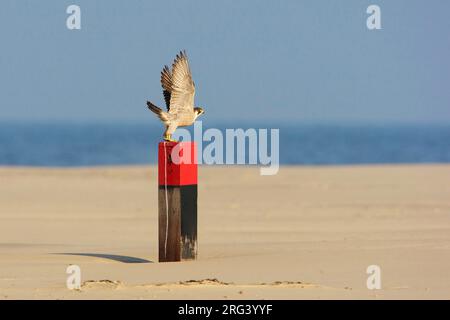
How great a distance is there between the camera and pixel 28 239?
15781 millimetres

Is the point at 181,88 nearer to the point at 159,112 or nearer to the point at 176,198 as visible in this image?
the point at 159,112

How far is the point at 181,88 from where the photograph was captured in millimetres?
12320

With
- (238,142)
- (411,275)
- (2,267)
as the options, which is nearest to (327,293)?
(411,275)

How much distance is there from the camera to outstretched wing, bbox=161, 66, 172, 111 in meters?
12.4

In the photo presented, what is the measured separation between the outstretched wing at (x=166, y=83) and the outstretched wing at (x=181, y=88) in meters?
0.05

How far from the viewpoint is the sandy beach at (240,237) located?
36.3ft

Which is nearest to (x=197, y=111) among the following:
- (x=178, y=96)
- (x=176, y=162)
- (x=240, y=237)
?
(x=178, y=96)

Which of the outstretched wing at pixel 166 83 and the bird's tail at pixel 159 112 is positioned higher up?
the outstretched wing at pixel 166 83

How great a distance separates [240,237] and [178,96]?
13.0ft
